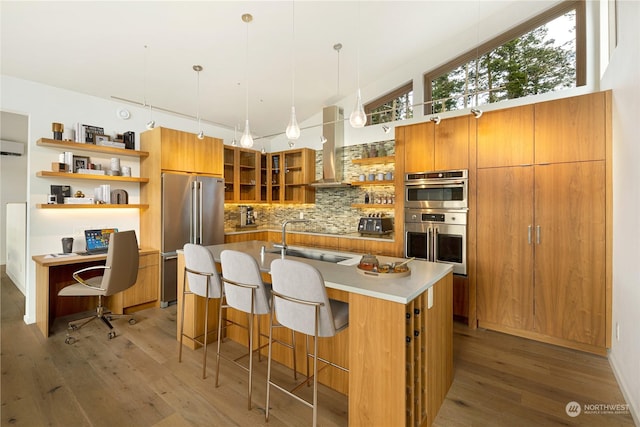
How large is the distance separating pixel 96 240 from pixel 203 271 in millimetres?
2362

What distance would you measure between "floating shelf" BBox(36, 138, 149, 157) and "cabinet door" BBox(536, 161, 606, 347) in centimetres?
490

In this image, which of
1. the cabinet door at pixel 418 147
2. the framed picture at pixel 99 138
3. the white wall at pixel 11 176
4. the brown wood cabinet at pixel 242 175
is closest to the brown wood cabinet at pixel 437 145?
the cabinet door at pixel 418 147

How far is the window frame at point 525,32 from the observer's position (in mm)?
3129

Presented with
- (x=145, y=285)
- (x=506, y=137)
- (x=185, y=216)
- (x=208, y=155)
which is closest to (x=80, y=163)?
(x=185, y=216)

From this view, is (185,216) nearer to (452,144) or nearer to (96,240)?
(96,240)

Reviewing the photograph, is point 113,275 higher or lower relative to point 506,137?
lower

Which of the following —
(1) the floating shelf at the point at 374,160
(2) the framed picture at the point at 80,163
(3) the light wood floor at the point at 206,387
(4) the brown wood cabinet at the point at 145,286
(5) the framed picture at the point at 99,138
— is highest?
(5) the framed picture at the point at 99,138

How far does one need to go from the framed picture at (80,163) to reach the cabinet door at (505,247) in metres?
4.79

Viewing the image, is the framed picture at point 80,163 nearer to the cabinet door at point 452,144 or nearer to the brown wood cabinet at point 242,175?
the brown wood cabinet at point 242,175

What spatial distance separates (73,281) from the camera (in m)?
3.67

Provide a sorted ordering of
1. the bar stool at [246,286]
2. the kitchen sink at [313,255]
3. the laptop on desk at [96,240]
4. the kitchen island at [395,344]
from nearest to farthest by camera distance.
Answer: the kitchen island at [395,344] < the bar stool at [246,286] < the kitchen sink at [313,255] < the laptop on desk at [96,240]

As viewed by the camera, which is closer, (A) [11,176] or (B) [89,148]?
(B) [89,148]

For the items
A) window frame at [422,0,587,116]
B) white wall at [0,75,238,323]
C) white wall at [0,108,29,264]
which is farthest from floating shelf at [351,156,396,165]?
white wall at [0,108,29,264]

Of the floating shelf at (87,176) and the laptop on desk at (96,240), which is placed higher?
the floating shelf at (87,176)
